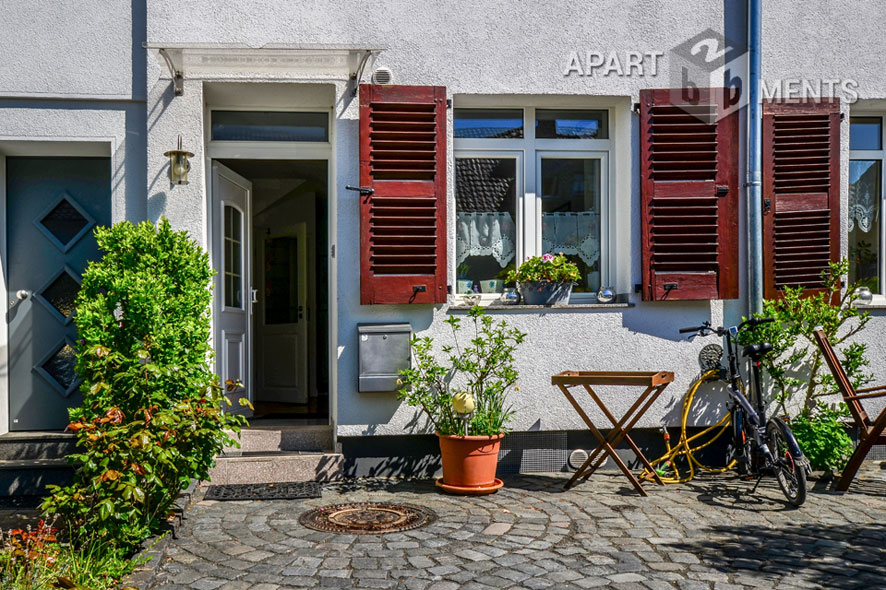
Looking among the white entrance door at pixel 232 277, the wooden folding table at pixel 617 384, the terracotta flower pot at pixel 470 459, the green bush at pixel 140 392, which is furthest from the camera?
the white entrance door at pixel 232 277

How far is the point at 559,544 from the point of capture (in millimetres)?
4043

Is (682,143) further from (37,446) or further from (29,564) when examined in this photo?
(37,446)

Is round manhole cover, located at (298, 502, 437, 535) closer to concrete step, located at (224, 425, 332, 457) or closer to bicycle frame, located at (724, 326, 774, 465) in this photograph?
concrete step, located at (224, 425, 332, 457)

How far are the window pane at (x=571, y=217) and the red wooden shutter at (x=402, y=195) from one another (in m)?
0.96

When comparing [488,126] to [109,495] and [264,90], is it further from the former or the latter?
[109,495]

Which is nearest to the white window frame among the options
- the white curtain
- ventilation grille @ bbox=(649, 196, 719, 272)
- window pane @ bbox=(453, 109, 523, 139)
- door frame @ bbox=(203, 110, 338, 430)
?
ventilation grille @ bbox=(649, 196, 719, 272)

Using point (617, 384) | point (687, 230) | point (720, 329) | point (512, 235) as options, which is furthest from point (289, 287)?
point (720, 329)

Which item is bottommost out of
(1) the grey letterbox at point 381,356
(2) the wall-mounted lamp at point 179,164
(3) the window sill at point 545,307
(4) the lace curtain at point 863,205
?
(1) the grey letterbox at point 381,356

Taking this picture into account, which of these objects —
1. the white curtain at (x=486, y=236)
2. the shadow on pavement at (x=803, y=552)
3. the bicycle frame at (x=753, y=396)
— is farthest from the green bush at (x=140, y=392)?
the bicycle frame at (x=753, y=396)

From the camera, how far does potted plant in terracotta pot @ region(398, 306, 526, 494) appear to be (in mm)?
5094

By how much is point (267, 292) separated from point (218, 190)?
2598mm

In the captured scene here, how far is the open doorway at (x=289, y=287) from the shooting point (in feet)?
26.8

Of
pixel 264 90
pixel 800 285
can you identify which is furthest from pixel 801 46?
pixel 264 90

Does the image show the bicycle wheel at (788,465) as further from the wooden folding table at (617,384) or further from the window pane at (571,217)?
the window pane at (571,217)
